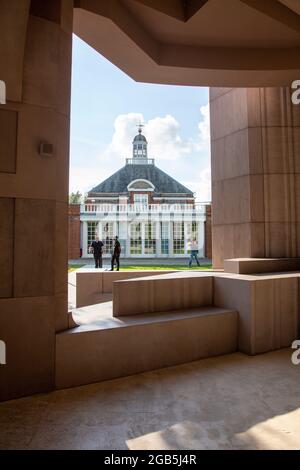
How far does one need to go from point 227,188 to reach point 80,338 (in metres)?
5.23

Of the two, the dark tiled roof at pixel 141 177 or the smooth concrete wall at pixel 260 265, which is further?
the dark tiled roof at pixel 141 177

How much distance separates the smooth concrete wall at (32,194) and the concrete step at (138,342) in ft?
0.80

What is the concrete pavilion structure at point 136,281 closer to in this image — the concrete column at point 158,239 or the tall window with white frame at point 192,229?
the tall window with white frame at point 192,229

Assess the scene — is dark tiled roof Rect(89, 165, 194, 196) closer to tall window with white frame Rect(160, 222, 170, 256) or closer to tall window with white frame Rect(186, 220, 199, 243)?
tall window with white frame Rect(160, 222, 170, 256)

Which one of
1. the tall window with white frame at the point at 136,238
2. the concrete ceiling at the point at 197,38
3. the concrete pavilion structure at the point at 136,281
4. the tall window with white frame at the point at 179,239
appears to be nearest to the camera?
the concrete pavilion structure at the point at 136,281

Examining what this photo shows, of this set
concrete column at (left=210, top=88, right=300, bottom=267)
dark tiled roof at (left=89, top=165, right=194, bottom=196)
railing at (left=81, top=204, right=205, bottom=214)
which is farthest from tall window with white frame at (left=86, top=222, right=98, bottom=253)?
concrete column at (left=210, top=88, right=300, bottom=267)

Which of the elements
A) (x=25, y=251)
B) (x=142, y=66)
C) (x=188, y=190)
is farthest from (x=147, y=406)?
(x=188, y=190)

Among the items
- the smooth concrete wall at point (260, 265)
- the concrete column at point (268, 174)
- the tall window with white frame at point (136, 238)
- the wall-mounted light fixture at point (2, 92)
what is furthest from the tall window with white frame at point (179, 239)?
the wall-mounted light fixture at point (2, 92)

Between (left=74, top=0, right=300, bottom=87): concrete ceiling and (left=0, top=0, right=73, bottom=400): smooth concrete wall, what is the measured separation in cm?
85

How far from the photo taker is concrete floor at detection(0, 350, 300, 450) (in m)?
2.55

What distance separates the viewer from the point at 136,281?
4.70 metres

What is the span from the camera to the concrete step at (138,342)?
3.62 metres

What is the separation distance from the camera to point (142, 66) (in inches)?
214

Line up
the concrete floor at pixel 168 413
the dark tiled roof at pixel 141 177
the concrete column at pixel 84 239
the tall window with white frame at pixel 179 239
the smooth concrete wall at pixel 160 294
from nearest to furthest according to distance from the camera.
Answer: the concrete floor at pixel 168 413 < the smooth concrete wall at pixel 160 294 < the concrete column at pixel 84 239 < the tall window with white frame at pixel 179 239 < the dark tiled roof at pixel 141 177
